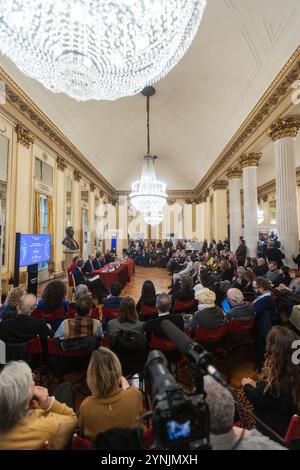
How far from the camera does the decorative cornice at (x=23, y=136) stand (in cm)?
584

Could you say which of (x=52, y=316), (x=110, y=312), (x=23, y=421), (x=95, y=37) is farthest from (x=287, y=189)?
(x=23, y=421)

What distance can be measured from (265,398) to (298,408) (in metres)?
0.18

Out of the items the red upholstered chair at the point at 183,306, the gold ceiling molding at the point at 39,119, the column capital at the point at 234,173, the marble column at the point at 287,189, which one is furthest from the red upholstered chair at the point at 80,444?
the column capital at the point at 234,173

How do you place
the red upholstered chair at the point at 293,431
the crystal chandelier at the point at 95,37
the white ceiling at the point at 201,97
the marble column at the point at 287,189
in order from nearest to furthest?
the red upholstered chair at the point at 293,431 → the crystal chandelier at the point at 95,37 → the white ceiling at the point at 201,97 → the marble column at the point at 287,189

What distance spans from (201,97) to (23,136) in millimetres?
5190

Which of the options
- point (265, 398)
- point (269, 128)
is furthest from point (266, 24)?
point (265, 398)

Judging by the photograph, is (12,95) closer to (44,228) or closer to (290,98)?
(44,228)

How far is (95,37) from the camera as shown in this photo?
197cm

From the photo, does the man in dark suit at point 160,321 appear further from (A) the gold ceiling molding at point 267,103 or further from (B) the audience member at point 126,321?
(A) the gold ceiling molding at point 267,103

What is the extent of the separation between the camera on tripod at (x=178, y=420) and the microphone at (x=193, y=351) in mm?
79

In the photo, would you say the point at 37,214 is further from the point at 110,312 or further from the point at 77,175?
the point at 110,312

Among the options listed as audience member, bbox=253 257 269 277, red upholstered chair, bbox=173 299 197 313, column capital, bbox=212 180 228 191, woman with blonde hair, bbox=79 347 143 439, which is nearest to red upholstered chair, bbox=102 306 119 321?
red upholstered chair, bbox=173 299 197 313

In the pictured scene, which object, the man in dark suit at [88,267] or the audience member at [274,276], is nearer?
the audience member at [274,276]

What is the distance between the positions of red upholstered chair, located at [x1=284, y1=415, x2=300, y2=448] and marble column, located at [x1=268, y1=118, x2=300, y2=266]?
503cm
